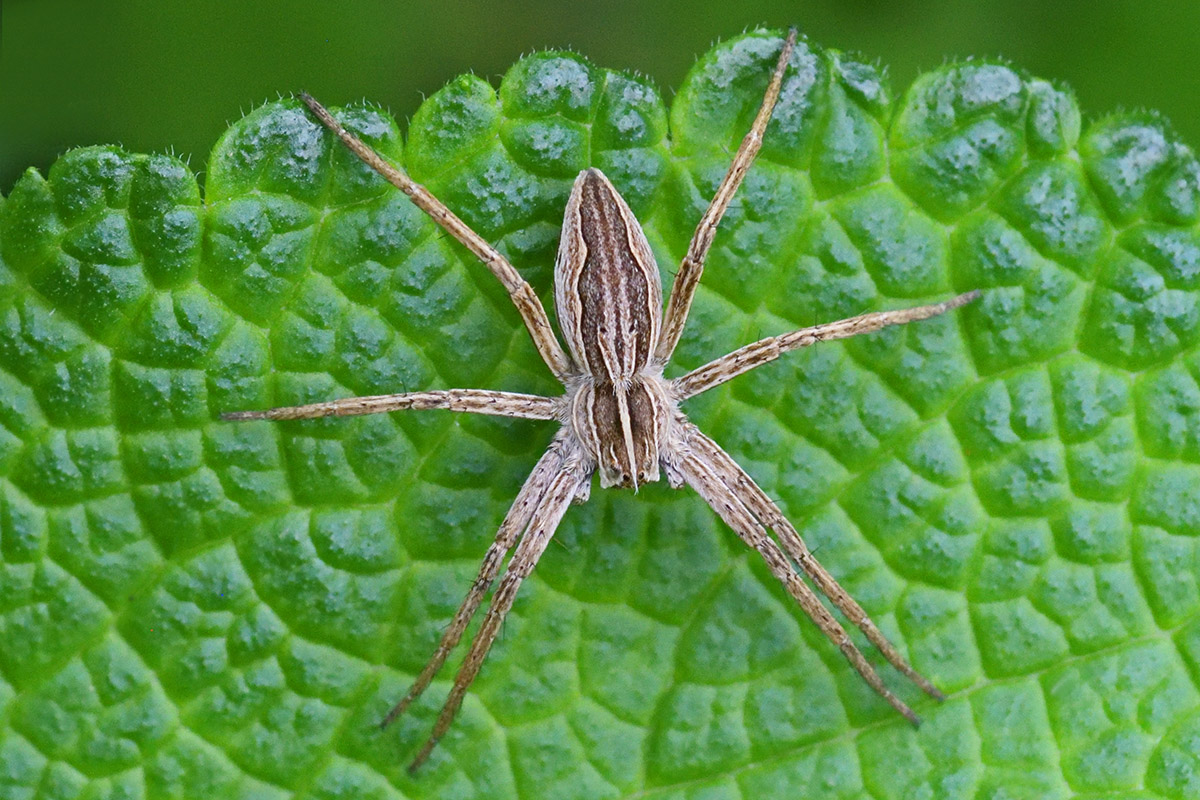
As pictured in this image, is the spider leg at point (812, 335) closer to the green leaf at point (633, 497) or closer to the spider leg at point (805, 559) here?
the green leaf at point (633, 497)

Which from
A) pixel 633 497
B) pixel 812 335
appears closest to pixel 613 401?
pixel 633 497

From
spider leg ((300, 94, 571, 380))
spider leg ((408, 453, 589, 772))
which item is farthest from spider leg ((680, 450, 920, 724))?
spider leg ((300, 94, 571, 380))

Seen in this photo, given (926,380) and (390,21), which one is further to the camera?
(390,21)

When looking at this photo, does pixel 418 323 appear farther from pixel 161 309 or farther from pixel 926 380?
pixel 926 380

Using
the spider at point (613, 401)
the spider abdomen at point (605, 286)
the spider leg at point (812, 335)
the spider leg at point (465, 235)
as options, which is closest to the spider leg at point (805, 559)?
the spider at point (613, 401)

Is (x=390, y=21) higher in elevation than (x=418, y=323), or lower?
higher

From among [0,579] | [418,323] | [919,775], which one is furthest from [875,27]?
[0,579]

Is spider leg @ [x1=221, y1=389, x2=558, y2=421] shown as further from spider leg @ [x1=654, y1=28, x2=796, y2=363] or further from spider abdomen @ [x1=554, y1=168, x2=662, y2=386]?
spider leg @ [x1=654, y1=28, x2=796, y2=363]
